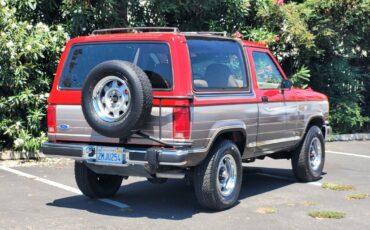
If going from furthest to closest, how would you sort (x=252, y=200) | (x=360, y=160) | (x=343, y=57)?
(x=343, y=57) → (x=360, y=160) → (x=252, y=200)

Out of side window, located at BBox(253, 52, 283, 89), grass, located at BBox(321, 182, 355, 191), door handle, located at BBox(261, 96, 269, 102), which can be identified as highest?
side window, located at BBox(253, 52, 283, 89)

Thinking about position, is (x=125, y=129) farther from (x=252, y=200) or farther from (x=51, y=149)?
(x=252, y=200)

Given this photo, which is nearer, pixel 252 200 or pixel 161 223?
pixel 161 223

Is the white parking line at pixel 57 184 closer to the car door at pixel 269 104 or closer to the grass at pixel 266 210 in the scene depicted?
the grass at pixel 266 210

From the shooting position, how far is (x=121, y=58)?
6.48 meters

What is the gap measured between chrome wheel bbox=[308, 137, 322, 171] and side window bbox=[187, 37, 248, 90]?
6.95 ft

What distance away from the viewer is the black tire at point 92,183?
23.4ft

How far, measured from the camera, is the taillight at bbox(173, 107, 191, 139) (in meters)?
5.93

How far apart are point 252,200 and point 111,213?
1.81 meters

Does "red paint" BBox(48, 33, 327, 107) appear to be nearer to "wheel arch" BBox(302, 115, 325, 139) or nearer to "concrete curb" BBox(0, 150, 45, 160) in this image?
"wheel arch" BBox(302, 115, 325, 139)

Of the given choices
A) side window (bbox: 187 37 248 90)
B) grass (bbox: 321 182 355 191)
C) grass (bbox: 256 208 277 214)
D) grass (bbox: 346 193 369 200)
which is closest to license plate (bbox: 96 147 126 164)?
side window (bbox: 187 37 248 90)

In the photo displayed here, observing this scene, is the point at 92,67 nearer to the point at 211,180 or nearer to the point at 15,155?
the point at 211,180

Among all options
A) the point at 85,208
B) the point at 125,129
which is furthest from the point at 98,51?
the point at 85,208

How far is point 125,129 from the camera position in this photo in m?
5.96
